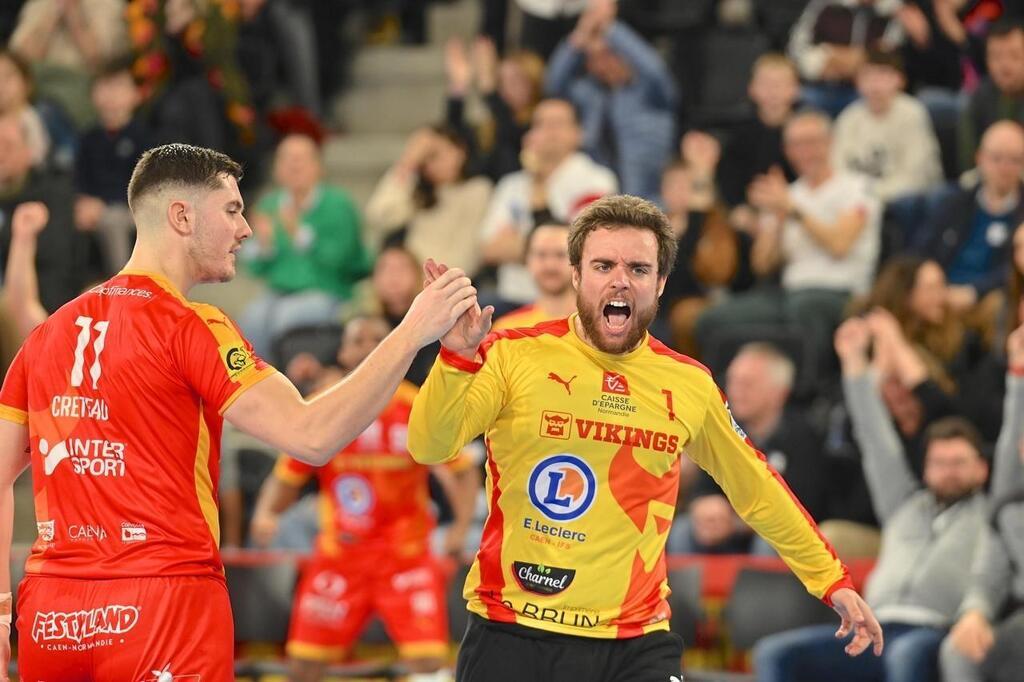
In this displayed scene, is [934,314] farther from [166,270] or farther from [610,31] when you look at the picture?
[166,270]

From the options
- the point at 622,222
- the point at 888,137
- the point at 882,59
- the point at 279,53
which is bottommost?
the point at 622,222

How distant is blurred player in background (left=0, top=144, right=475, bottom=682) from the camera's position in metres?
4.66

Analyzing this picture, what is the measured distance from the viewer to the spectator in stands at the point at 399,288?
11.0 m

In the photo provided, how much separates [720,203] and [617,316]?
639cm

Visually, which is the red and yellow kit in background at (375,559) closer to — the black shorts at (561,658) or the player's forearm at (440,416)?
the black shorts at (561,658)

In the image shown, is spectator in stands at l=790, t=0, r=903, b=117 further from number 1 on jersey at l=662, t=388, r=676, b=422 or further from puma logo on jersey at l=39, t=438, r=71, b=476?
puma logo on jersey at l=39, t=438, r=71, b=476

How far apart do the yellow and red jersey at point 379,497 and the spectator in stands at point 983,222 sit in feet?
11.8

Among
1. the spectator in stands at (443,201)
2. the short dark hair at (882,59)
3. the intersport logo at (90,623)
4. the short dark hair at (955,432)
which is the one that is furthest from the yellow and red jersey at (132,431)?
the short dark hair at (882,59)

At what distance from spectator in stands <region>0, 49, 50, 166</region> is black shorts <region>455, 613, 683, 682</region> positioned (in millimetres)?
8324

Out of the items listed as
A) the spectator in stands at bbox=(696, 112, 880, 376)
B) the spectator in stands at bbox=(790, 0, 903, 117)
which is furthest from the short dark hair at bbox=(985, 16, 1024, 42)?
the spectator in stands at bbox=(696, 112, 880, 376)

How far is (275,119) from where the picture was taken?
1380cm

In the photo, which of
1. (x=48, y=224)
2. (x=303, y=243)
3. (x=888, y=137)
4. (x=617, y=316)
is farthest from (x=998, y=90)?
(x=48, y=224)

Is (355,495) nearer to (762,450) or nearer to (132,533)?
(762,450)

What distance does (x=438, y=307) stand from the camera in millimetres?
4688
